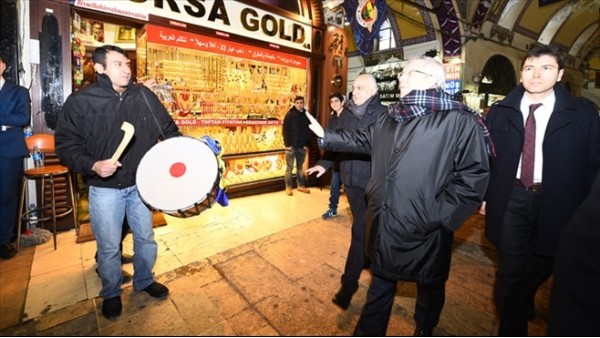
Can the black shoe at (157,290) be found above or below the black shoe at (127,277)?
above

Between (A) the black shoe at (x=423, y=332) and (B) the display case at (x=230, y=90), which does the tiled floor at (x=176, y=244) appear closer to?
(B) the display case at (x=230, y=90)

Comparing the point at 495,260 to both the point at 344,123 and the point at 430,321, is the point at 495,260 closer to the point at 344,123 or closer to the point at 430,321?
the point at 430,321

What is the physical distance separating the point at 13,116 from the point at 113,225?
2.40 meters

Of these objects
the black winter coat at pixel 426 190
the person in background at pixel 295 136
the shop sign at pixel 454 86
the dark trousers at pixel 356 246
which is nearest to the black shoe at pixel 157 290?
the dark trousers at pixel 356 246

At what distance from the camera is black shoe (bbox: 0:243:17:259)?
11.7 feet

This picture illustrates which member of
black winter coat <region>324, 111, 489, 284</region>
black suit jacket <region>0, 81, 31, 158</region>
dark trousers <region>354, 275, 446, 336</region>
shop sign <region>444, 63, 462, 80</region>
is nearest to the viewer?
black winter coat <region>324, 111, 489, 284</region>

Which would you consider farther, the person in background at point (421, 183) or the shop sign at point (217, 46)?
the shop sign at point (217, 46)

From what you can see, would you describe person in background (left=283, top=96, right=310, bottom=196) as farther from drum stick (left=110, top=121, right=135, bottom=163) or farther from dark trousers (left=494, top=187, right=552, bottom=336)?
dark trousers (left=494, top=187, right=552, bottom=336)

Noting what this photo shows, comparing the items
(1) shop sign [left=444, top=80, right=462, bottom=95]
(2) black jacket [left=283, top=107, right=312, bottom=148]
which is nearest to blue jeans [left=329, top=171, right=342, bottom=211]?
(2) black jacket [left=283, top=107, right=312, bottom=148]

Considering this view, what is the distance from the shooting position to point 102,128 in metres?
2.44

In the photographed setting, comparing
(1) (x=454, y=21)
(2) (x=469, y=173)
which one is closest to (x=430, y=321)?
(2) (x=469, y=173)

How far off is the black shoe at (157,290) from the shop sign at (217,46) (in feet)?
13.9

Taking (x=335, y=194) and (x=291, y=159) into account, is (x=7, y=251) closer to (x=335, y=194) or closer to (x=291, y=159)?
(x=335, y=194)

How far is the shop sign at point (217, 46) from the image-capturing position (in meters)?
5.12
